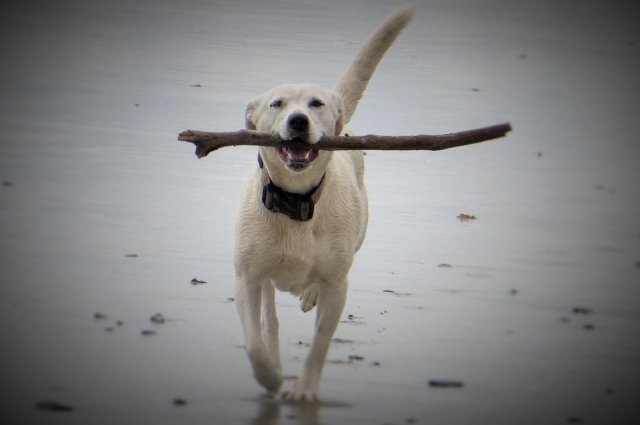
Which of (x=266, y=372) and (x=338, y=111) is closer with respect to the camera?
(x=266, y=372)

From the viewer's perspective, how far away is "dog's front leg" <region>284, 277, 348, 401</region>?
5.02m

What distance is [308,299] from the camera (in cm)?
618

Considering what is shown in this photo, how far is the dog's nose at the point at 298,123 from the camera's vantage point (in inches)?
201

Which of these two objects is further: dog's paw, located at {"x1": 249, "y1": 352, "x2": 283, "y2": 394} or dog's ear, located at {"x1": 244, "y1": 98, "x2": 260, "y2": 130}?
dog's ear, located at {"x1": 244, "y1": 98, "x2": 260, "y2": 130}

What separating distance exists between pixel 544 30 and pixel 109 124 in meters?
8.79

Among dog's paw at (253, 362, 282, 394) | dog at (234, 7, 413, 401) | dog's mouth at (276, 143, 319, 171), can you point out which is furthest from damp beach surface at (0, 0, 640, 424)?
dog's mouth at (276, 143, 319, 171)

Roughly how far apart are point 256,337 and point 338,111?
1.08 meters

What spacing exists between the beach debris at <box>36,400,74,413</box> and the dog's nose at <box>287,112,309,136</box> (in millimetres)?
1373

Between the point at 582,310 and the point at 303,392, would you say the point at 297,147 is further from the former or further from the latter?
the point at 582,310

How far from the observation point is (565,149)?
1041 cm

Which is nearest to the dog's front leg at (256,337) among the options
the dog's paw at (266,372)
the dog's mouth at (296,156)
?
the dog's paw at (266,372)

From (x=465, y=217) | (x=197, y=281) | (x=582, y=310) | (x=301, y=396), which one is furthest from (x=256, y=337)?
(x=465, y=217)

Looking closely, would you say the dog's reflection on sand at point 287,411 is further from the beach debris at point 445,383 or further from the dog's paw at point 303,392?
the beach debris at point 445,383

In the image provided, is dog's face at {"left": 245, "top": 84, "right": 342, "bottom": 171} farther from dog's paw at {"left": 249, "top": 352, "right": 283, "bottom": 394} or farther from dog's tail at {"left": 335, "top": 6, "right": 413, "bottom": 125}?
dog's tail at {"left": 335, "top": 6, "right": 413, "bottom": 125}
